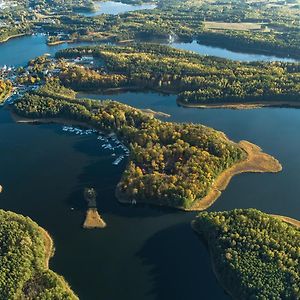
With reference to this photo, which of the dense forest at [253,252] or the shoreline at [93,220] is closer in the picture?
the dense forest at [253,252]

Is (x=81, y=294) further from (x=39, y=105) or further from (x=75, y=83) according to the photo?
(x=75, y=83)

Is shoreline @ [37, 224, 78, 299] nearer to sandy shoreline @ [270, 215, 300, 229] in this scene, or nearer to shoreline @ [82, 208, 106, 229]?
Result: shoreline @ [82, 208, 106, 229]

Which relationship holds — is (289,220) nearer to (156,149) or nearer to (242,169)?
(242,169)

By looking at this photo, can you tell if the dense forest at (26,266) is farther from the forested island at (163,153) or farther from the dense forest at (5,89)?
the dense forest at (5,89)

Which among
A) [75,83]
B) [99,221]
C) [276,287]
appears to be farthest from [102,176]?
[75,83]

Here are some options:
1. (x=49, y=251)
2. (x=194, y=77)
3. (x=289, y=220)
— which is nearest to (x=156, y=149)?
(x=289, y=220)

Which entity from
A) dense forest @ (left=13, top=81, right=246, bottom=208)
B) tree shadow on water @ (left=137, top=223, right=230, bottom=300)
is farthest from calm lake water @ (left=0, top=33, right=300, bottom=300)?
dense forest @ (left=13, top=81, right=246, bottom=208)

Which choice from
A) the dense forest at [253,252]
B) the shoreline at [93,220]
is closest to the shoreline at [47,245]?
the shoreline at [93,220]
